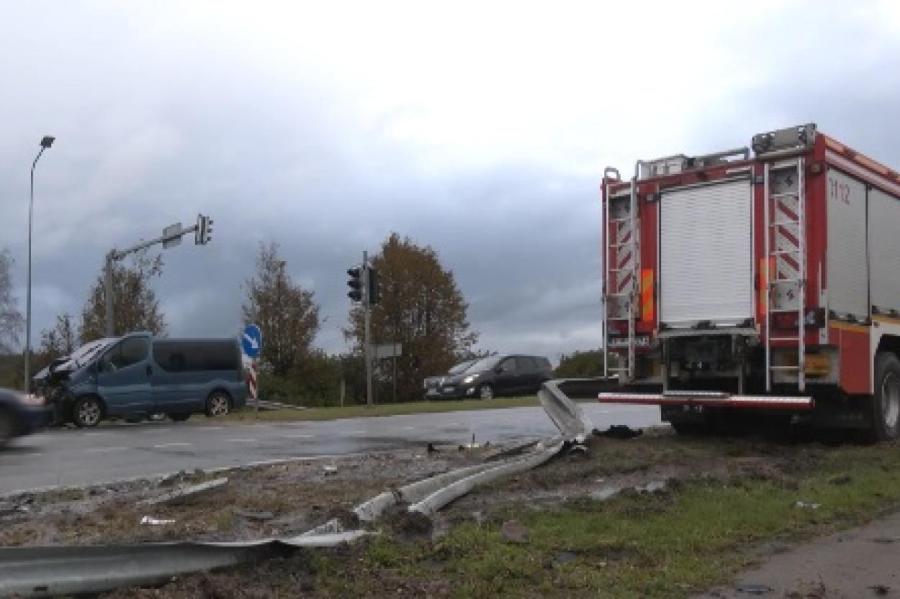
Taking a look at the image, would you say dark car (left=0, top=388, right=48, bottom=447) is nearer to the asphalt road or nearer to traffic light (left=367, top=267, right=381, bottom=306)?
the asphalt road

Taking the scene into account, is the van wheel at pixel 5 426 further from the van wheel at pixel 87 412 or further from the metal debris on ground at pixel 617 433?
the metal debris on ground at pixel 617 433

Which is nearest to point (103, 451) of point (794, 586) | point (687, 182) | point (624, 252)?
point (624, 252)

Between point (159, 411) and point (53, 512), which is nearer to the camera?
point (53, 512)

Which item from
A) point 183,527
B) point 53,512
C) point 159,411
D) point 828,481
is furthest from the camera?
point 159,411

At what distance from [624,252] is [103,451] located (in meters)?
7.38

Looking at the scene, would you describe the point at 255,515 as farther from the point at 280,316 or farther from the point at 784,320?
the point at 280,316

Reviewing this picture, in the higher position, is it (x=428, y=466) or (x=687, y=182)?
(x=687, y=182)

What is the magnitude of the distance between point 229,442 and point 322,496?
7.08 m

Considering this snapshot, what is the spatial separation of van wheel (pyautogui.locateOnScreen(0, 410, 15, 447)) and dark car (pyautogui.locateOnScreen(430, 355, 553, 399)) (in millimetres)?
18017

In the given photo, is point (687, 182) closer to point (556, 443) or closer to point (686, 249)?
point (686, 249)

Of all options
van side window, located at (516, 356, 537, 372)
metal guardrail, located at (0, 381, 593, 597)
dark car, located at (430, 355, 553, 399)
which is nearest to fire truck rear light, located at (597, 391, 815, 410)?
metal guardrail, located at (0, 381, 593, 597)

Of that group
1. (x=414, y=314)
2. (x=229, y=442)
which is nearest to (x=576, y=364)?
(x=414, y=314)

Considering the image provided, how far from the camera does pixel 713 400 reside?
36.3 feet

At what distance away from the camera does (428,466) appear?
9914 millimetres
